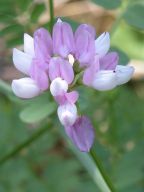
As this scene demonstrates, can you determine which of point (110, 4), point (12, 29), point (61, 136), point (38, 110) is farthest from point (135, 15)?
point (61, 136)

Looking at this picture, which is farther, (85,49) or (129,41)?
(129,41)


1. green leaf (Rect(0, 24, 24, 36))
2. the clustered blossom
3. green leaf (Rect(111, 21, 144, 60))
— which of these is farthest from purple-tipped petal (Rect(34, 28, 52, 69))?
green leaf (Rect(111, 21, 144, 60))

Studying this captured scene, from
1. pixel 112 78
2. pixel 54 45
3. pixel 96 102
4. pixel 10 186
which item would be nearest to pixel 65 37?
pixel 54 45

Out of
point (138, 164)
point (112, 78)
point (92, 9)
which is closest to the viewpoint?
point (112, 78)

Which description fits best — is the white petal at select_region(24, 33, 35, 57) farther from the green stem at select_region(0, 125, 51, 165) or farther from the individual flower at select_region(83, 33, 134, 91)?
the green stem at select_region(0, 125, 51, 165)

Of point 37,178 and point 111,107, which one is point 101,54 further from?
point 37,178

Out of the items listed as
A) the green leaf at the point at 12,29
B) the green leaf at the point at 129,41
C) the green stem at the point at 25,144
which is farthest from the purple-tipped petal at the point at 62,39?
the green leaf at the point at 129,41

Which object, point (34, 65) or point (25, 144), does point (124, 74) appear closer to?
point (34, 65)
